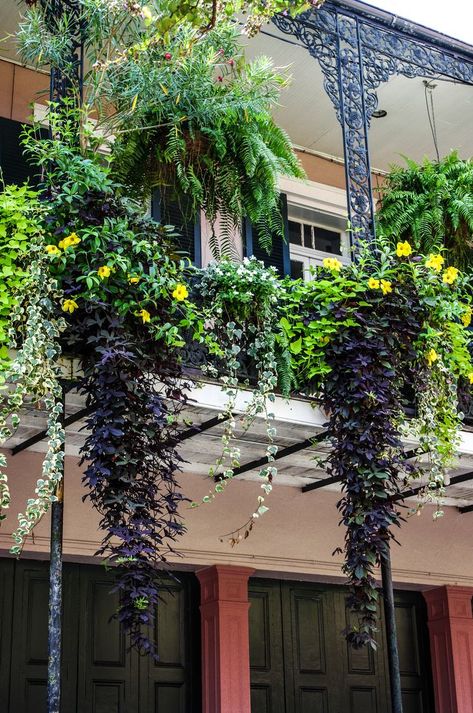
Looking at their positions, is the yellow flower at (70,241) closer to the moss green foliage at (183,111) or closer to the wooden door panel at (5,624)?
the moss green foliage at (183,111)

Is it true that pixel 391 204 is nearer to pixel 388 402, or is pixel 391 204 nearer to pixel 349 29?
pixel 349 29

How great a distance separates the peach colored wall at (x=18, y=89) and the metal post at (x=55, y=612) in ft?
11.3

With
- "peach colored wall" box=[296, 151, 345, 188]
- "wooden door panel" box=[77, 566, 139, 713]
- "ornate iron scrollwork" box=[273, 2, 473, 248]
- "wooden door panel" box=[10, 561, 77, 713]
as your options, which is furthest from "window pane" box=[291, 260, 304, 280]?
"wooden door panel" box=[10, 561, 77, 713]

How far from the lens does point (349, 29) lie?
695 cm

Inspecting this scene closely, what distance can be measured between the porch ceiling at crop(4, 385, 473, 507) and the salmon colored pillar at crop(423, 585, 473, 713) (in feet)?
2.89

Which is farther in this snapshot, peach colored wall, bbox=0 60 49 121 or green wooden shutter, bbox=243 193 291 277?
green wooden shutter, bbox=243 193 291 277

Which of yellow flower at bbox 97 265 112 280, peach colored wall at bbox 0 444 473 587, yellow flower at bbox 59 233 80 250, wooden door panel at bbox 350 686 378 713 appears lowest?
wooden door panel at bbox 350 686 378 713


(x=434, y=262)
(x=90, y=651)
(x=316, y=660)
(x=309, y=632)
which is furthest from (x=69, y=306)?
(x=316, y=660)

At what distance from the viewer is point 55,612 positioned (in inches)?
179

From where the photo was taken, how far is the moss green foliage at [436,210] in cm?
711

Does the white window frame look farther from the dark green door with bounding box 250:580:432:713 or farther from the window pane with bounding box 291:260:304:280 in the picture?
the dark green door with bounding box 250:580:432:713

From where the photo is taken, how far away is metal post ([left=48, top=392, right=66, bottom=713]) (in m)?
4.43

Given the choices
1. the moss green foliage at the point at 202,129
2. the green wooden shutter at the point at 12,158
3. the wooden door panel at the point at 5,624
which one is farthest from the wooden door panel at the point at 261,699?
the green wooden shutter at the point at 12,158

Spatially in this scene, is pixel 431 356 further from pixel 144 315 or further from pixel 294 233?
pixel 294 233
